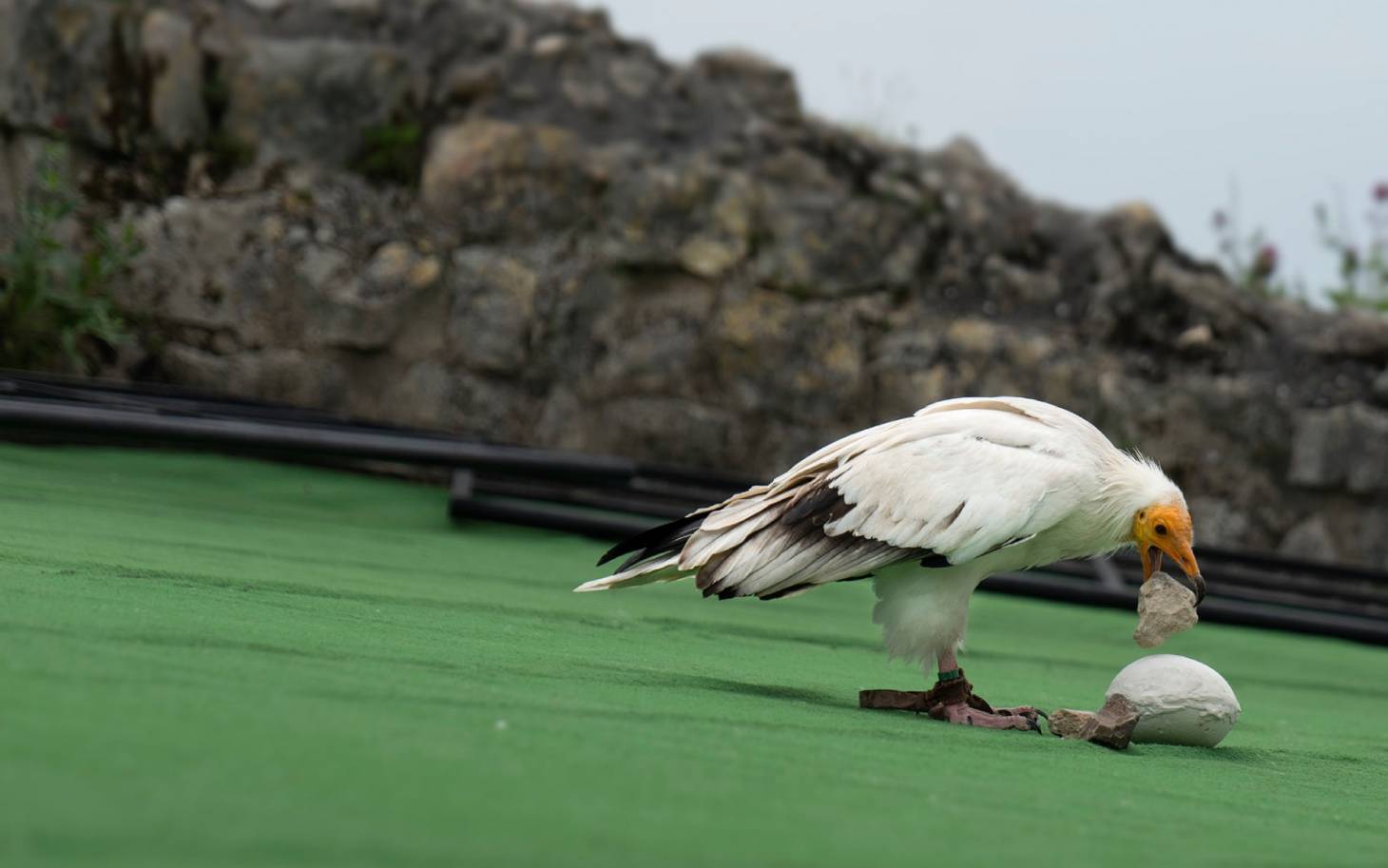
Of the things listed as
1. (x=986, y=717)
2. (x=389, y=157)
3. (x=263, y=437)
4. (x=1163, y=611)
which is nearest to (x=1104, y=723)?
(x=986, y=717)

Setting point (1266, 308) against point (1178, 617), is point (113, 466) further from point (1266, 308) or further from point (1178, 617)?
point (1266, 308)

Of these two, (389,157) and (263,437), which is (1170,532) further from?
(389,157)

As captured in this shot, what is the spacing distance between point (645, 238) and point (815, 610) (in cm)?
290

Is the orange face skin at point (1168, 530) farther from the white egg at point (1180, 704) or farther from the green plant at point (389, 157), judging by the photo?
the green plant at point (389, 157)

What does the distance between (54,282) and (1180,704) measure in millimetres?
5311

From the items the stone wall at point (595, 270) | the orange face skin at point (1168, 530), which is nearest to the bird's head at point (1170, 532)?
the orange face skin at point (1168, 530)

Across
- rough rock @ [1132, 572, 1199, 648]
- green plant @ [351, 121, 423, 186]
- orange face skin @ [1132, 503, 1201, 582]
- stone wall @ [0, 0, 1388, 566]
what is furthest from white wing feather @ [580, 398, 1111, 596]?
green plant @ [351, 121, 423, 186]

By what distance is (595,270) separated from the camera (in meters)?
7.00

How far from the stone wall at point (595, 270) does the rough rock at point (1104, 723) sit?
4.54m

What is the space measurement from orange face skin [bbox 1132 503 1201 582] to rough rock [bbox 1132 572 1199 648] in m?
0.04

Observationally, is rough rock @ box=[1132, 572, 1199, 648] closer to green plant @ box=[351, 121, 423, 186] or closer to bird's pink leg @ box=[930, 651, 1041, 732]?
bird's pink leg @ box=[930, 651, 1041, 732]

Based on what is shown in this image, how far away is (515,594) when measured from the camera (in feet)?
12.2

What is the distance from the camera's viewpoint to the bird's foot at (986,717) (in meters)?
2.54

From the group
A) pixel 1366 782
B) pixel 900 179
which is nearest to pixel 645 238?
pixel 900 179
